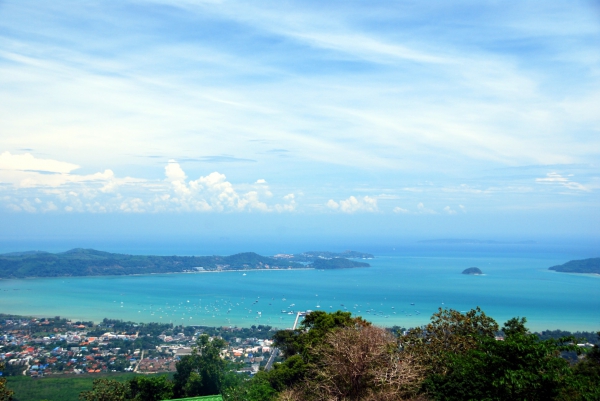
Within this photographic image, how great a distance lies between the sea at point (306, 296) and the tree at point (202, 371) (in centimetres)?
1744

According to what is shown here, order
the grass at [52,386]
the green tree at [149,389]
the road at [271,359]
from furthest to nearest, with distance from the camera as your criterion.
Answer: the road at [271,359] → the grass at [52,386] → the green tree at [149,389]

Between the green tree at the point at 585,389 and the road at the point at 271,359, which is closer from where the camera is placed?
the green tree at the point at 585,389

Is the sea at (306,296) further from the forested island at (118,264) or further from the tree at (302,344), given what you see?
the tree at (302,344)

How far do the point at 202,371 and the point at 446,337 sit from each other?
5941 millimetres

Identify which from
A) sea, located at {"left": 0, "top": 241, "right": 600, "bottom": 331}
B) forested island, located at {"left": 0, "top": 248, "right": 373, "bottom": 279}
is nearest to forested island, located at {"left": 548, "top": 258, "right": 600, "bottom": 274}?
sea, located at {"left": 0, "top": 241, "right": 600, "bottom": 331}

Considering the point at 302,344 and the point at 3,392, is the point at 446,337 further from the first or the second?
the point at 3,392

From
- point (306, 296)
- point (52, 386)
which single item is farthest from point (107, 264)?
point (52, 386)

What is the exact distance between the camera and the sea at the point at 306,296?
32562mm

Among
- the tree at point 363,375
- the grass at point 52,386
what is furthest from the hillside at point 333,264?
the tree at point 363,375

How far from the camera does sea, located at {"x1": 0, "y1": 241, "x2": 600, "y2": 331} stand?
32.6 metres

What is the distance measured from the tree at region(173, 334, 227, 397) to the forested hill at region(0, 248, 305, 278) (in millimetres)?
46179

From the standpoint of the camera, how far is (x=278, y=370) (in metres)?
10.5

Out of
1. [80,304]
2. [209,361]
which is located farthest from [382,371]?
[80,304]

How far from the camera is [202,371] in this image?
11.7 metres
